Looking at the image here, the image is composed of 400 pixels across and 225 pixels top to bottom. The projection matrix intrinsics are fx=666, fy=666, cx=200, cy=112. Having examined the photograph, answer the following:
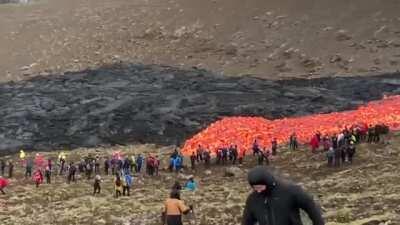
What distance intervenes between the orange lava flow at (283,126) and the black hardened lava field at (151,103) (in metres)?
2.60

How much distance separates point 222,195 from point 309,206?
2394 cm

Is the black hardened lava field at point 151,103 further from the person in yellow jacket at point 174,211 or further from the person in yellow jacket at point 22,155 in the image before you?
the person in yellow jacket at point 174,211

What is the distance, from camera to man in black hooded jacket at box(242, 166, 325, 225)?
785 cm

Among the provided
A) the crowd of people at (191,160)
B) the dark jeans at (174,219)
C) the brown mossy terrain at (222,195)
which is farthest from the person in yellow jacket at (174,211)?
the crowd of people at (191,160)

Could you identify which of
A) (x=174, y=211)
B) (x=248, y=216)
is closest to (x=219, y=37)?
(x=174, y=211)

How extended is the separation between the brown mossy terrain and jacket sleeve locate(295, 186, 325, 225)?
387 inches

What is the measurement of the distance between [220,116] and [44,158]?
18143 mm

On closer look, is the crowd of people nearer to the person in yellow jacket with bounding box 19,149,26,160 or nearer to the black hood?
the person in yellow jacket with bounding box 19,149,26,160

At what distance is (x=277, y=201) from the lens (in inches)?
314

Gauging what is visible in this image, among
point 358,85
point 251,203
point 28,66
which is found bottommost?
point 251,203

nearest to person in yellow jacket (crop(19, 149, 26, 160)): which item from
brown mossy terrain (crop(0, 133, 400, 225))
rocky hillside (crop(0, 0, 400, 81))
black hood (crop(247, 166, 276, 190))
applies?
brown mossy terrain (crop(0, 133, 400, 225))

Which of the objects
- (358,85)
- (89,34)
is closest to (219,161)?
(358,85)

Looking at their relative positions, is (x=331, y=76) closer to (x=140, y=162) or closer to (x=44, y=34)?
(x=140, y=162)

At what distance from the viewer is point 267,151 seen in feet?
156
